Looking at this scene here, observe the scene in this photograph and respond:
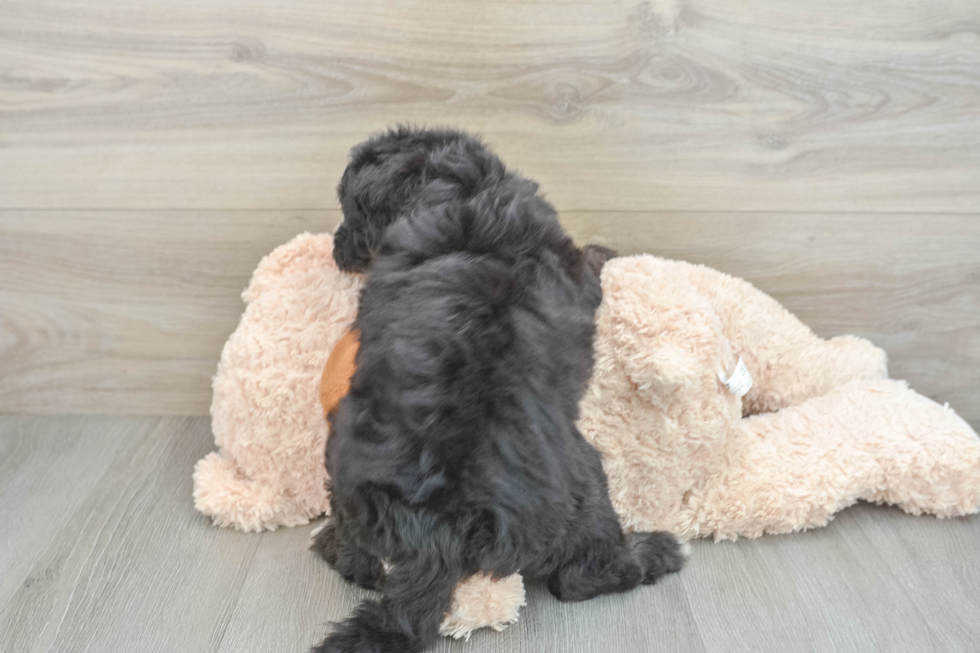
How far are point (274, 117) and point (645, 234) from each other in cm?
61

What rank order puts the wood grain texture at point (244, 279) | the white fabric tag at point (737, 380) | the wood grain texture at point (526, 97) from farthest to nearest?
1. the wood grain texture at point (244, 279)
2. the wood grain texture at point (526, 97)
3. the white fabric tag at point (737, 380)

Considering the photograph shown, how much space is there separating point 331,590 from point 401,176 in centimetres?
52

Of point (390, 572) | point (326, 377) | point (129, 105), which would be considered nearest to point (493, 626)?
point (390, 572)

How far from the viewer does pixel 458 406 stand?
641 mm

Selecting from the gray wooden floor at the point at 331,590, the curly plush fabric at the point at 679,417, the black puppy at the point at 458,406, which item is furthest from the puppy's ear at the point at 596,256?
the gray wooden floor at the point at 331,590

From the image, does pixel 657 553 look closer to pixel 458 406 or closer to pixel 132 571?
pixel 458 406

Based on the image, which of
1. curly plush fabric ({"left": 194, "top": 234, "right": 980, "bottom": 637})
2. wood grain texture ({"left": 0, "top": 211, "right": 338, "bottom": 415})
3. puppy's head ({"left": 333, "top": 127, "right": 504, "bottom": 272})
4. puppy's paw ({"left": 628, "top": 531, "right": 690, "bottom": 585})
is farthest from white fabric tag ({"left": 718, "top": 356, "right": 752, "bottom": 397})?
wood grain texture ({"left": 0, "top": 211, "right": 338, "bottom": 415})

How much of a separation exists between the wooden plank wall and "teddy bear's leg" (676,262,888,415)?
0.08 m

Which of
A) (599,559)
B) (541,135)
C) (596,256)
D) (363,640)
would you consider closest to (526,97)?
(541,135)

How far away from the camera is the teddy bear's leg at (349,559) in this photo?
795 millimetres

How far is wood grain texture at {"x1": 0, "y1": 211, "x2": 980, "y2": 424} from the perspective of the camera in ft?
3.56

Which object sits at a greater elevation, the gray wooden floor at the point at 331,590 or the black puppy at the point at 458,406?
the black puppy at the point at 458,406

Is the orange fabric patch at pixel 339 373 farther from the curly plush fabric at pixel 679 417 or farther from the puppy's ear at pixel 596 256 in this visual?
the puppy's ear at pixel 596 256

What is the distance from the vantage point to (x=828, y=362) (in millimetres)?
1054
